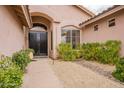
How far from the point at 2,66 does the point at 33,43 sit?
1618 cm

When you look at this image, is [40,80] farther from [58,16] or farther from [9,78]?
[58,16]

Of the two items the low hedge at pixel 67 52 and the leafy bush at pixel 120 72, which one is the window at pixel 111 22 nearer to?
the low hedge at pixel 67 52

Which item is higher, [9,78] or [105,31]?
A: [105,31]

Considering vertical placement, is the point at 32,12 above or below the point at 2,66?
above

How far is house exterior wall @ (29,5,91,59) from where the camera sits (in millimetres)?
18547

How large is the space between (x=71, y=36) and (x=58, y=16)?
2.18 meters

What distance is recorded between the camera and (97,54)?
1527 centimetres

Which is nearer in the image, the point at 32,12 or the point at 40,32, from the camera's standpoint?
the point at 32,12

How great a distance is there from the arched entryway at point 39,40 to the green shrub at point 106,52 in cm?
626

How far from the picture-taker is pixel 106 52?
1382 centimetres

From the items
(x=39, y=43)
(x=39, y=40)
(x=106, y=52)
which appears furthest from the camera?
(x=39, y=43)

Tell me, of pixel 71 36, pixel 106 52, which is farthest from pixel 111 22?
pixel 71 36
